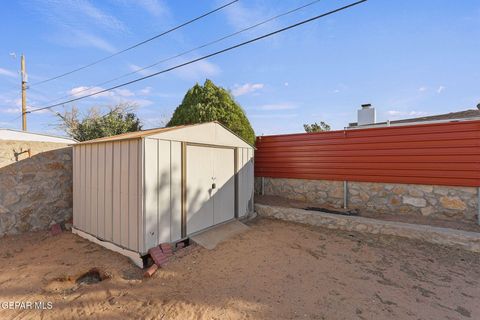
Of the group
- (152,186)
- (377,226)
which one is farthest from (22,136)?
(377,226)

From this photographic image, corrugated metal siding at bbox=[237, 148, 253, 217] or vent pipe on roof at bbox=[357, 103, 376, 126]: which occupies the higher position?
vent pipe on roof at bbox=[357, 103, 376, 126]

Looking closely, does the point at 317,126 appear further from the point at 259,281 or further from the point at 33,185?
the point at 33,185

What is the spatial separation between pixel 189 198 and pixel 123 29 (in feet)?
19.7

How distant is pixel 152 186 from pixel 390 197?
534cm

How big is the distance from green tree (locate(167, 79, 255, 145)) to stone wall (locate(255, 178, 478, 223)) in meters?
2.18

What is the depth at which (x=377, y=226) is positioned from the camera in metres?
4.74

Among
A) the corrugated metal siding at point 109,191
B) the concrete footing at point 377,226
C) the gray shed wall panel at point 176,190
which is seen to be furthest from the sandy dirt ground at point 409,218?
the corrugated metal siding at point 109,191

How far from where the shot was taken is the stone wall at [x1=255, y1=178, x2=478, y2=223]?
185 inches

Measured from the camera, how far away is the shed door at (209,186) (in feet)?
14.3

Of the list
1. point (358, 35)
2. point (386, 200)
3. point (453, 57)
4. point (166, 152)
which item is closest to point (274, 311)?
point (166, 152)

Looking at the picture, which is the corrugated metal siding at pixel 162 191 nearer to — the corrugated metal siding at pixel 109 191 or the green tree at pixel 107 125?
the corrugated metal siding at pixel 109 191

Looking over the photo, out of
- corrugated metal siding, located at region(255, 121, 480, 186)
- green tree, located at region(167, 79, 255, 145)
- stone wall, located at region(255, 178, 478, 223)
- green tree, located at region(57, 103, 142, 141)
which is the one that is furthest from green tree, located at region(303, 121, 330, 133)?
green tree, located at region(167, 79, 255, 145)

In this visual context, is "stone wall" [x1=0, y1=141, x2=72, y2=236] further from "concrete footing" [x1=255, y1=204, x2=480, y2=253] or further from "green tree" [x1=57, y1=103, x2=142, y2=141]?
"green tree" [x1=57, y1=103, x2=142, y2=141]

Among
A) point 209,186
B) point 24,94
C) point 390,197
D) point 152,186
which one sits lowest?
point 390,197
